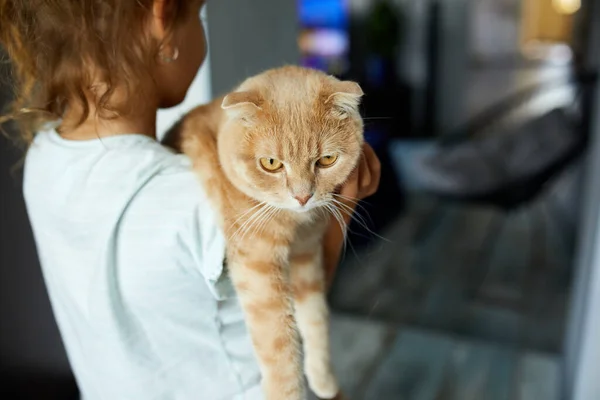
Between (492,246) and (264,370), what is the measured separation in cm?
213

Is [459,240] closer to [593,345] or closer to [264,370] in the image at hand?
[593,345]

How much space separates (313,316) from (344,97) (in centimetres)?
25

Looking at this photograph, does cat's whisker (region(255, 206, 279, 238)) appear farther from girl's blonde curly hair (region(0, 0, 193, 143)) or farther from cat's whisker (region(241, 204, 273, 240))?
girl's blonde curly hair (region(0, 0, 193, 143))

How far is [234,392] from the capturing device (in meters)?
0.56

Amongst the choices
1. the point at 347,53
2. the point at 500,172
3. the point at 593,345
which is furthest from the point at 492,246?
the point at 347,53

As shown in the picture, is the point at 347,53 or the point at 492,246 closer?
the point at 492,246

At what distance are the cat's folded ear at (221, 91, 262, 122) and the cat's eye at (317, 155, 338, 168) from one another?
0.08m

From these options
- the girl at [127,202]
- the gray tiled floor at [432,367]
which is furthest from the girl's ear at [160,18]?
the gray tiled floor at [432,367]

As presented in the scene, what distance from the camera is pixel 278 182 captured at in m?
0.51

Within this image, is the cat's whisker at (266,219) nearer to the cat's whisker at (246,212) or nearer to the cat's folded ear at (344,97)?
the cat's whisker at (246,212)

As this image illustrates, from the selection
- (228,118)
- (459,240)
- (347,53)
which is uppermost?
(228,118)

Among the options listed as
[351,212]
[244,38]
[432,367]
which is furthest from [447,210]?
[351,212]

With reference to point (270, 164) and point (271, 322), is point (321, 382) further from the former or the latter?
point (270, 164)

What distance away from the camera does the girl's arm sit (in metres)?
0.51
